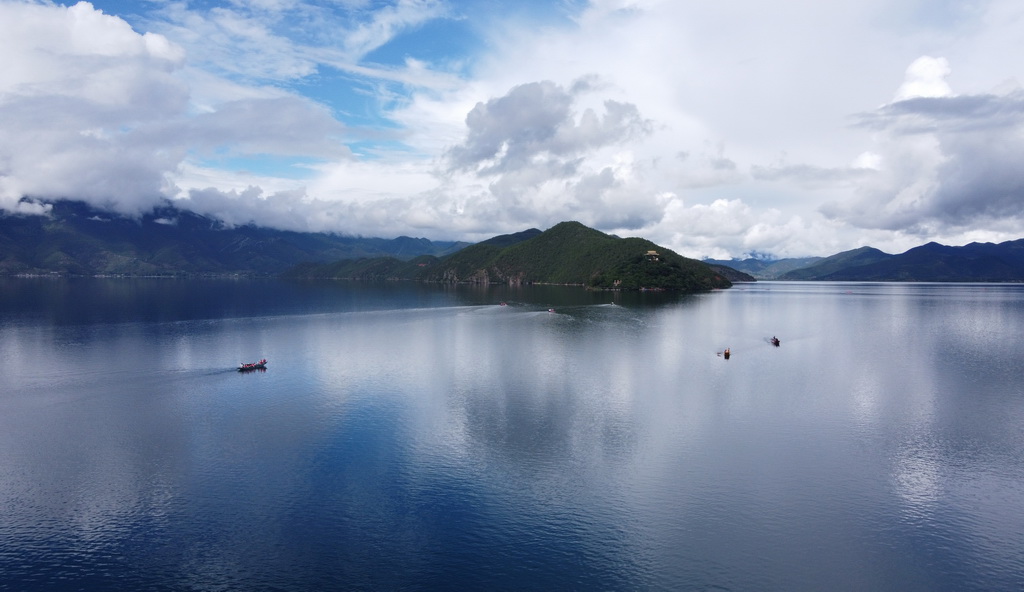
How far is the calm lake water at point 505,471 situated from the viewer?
95.2ft

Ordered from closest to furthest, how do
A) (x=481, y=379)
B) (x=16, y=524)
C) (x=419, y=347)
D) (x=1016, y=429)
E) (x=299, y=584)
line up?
1. (x=299, y=584)
2. (x=16, y=524)
3. (x=1016, y=429)
4. (x=481, y=379)
5. (x=419, y=347)

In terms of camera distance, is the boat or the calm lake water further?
the boat

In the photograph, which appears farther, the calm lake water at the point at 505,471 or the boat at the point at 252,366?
the boat at the point at 252,366

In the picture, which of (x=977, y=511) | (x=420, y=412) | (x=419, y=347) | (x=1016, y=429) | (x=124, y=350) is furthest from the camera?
(x=419, y=347)

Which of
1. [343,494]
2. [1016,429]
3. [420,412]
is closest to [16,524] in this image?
[343,494]

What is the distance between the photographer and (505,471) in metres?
40.9

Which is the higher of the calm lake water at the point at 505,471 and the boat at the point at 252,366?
the boat at the point at 252,366

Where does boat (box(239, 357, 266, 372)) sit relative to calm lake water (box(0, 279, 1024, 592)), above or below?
above

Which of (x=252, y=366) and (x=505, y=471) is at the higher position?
(x=252, y=366)

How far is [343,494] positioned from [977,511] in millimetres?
42155

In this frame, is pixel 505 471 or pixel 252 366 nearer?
pixel 505 471

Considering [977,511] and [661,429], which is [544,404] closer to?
[661,429]

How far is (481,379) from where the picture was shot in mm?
72438

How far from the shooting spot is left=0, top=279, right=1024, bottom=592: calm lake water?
29.0 metres
